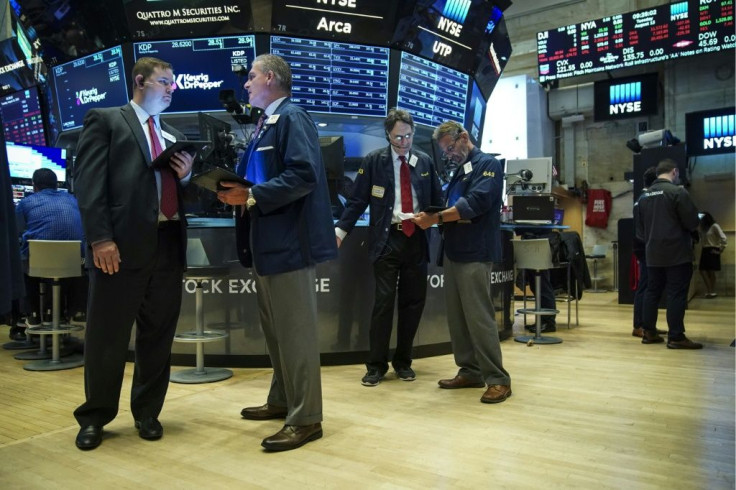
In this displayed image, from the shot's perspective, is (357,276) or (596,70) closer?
(357,276)

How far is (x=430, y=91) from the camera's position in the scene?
20.5 ft

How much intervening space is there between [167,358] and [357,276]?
1.67m

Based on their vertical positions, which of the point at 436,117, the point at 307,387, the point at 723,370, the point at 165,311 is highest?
the point at 436,117

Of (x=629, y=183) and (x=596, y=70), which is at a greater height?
(x=596, y=70)

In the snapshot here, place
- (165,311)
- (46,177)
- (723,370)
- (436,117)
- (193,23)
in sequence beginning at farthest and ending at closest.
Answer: (436,117), (193,23), (46,177), (723,370), (165,311)

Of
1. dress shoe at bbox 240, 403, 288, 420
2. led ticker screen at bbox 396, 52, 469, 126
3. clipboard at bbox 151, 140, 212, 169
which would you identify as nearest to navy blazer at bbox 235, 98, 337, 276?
clipboard at bbox 151, 140, 212, 169

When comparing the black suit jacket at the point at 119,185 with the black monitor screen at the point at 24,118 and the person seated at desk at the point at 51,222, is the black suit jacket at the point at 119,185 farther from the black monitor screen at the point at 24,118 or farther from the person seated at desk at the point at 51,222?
the black monitor screen at the point at 24,118

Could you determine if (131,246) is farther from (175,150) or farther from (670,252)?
(670,252)

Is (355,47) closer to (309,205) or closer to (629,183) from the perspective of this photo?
(309,205)

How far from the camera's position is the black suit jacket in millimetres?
2260

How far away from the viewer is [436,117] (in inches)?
252

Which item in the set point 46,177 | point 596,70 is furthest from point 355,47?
point 596,70

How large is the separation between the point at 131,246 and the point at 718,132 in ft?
33.8

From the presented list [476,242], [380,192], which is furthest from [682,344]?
[380,192]
